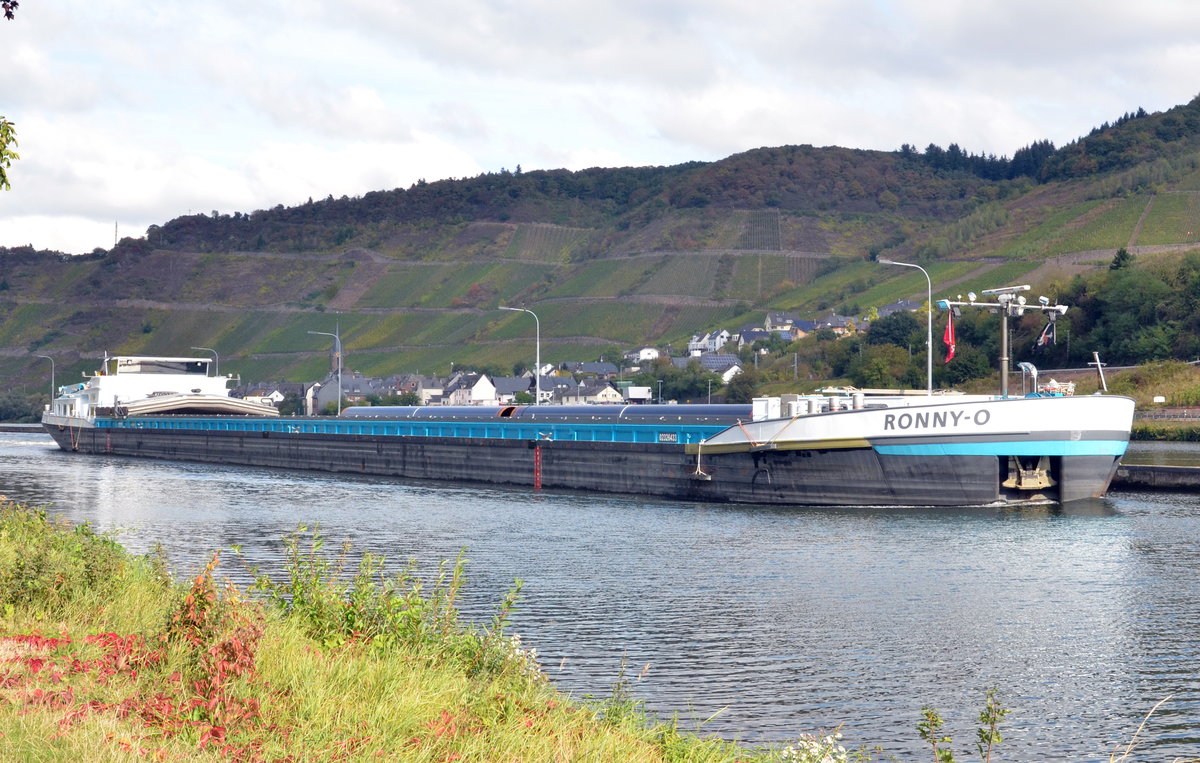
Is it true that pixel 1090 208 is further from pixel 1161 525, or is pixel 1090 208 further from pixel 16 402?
pixel 16 402

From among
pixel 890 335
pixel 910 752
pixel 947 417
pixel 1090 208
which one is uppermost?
pixel 1090 208

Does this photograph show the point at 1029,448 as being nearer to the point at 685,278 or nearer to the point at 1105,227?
the point at 1105,227

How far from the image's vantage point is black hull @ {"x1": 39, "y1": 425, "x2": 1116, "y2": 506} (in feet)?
91.5

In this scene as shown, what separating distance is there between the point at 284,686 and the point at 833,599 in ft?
36.2

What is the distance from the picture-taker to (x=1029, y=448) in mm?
27188

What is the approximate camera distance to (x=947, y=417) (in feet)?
90.1

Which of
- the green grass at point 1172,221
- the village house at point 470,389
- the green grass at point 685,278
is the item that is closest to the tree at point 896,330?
the green grass at point 1172,221

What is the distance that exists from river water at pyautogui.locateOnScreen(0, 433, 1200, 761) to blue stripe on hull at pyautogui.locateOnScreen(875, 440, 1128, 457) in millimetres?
1437

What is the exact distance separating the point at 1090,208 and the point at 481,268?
92918mm

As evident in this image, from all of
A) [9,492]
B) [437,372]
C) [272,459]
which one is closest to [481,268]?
[437,372]

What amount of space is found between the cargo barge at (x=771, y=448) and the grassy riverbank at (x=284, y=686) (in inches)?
708

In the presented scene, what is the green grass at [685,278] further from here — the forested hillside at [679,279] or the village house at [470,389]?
the village house at [470,389]

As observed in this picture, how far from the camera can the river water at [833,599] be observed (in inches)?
473

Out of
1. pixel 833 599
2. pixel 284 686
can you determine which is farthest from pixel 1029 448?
pixel 284 686
